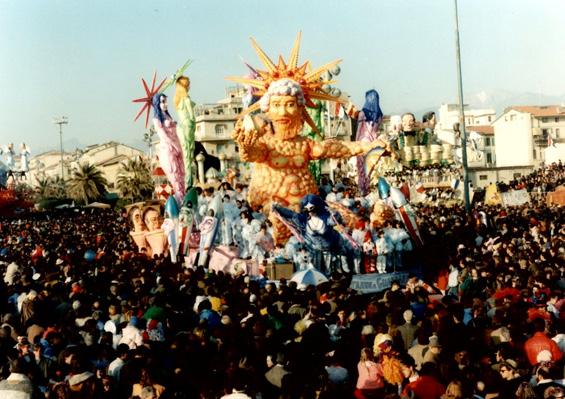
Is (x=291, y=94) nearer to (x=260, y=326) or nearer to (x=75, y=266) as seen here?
(x=75, y=266)

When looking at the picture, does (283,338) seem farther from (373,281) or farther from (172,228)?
(172,228)

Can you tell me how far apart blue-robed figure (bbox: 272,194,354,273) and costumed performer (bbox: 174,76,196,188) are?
25.3 feet

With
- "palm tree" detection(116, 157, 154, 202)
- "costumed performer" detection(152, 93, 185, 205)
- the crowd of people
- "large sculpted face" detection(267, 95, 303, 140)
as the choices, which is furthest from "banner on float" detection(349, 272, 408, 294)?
"palm tree" detection(116, 157, 154, 202)

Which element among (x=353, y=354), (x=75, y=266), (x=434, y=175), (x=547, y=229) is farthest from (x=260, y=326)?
(x=434, y=175)

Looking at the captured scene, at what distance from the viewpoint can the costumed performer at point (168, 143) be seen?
2475cm

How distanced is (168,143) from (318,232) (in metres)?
8.90

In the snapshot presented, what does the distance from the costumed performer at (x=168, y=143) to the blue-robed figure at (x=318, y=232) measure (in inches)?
295

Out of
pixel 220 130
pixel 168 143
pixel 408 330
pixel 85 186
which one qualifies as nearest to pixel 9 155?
pixel 85 186

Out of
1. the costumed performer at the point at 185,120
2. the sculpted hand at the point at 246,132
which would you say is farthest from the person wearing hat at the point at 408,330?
the costumed performer at the point at 185,120

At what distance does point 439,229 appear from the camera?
21031 mm

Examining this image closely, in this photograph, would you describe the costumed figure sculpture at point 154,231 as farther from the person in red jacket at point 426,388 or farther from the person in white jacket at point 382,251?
the person in red jacket at point 426,388

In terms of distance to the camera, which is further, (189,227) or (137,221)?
(137,221)

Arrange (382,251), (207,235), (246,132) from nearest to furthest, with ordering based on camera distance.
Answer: (382,251) < (246,132) < (207,235)

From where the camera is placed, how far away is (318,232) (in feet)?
56.7
